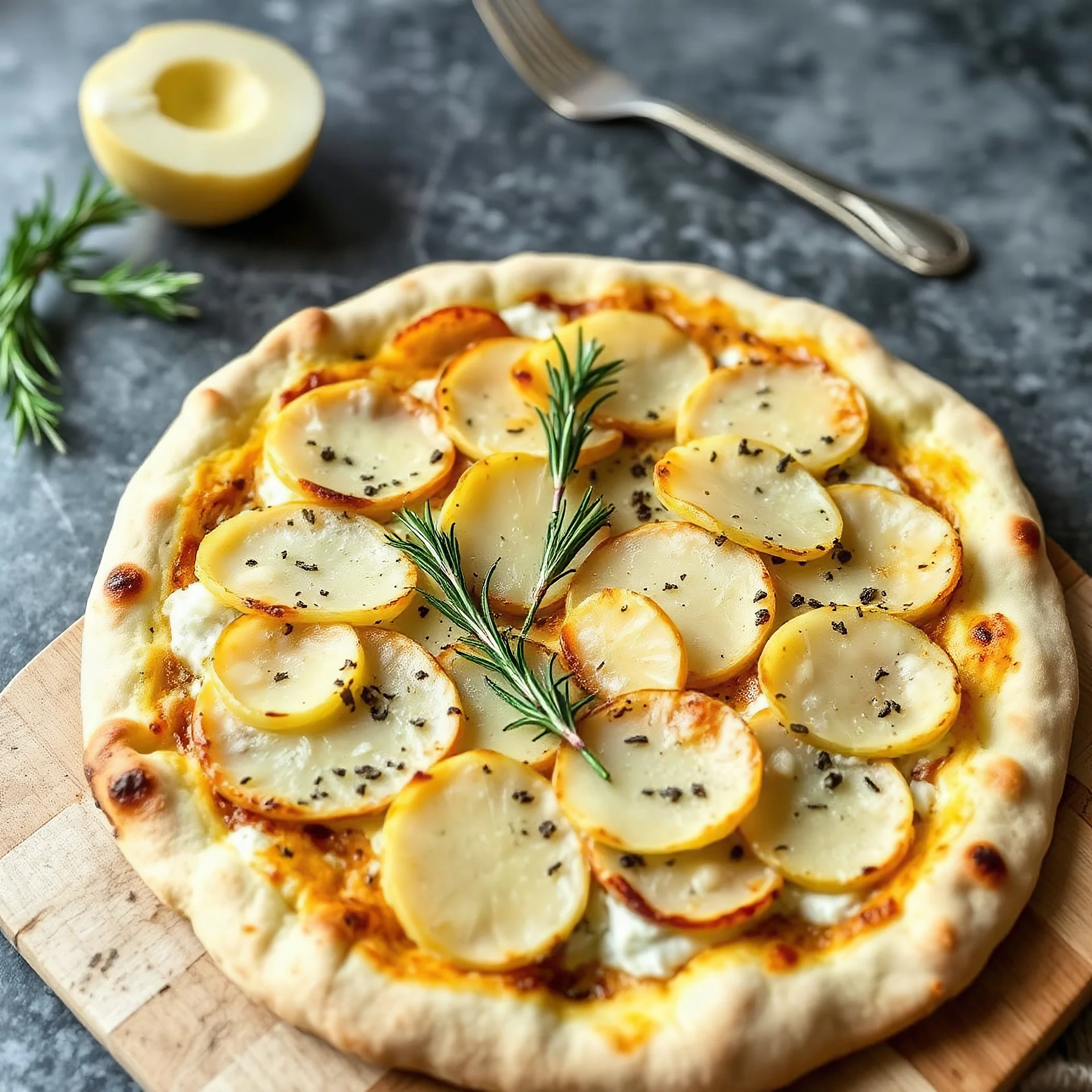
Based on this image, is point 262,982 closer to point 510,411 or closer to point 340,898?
point 340,898

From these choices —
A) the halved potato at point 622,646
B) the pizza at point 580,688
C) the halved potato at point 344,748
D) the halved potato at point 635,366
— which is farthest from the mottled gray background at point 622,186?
the halved potato at point 622,646

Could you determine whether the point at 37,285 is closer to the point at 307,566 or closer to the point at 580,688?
the point at 307,566

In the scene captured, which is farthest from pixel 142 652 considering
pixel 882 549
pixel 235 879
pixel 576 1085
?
pixel 882 549

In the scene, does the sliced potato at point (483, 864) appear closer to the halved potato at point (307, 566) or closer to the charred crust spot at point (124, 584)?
the halved potato at point (307, 566)

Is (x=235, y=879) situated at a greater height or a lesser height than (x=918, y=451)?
lesser

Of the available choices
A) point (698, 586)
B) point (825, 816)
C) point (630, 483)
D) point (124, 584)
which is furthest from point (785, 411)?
point (124, 584)

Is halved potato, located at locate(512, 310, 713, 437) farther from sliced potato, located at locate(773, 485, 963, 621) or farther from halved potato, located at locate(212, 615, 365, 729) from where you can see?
halved potato, located at locate(212, 615, 365, 729)

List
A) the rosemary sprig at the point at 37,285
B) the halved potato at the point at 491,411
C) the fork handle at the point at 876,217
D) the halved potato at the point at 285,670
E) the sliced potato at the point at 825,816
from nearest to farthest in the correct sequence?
the sliced potato at the point at 825,816 < the halved potato at the point at 285,670 < the halved potato at the point at 491,411 < the rosemary sprig at the point at 37,285 < the fork handle at the point at 876,217
